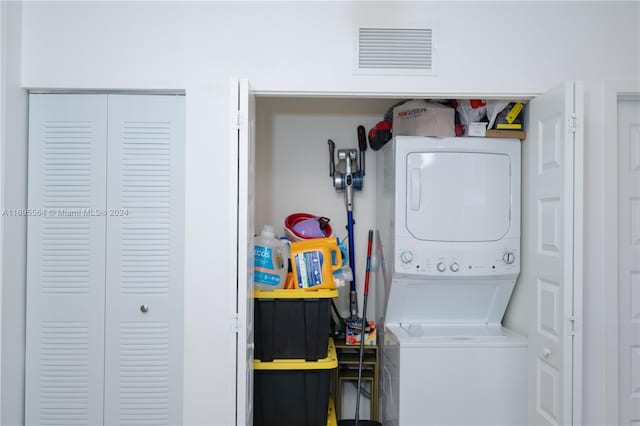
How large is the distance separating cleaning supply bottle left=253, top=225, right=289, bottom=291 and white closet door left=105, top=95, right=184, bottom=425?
40cm

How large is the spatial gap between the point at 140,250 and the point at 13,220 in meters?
0.58

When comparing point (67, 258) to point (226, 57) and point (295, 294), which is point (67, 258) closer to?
point (295, 294)

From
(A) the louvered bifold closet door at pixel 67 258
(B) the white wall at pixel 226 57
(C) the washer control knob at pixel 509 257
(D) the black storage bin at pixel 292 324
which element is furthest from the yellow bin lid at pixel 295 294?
(C) the washer control knob at pixel 509 257

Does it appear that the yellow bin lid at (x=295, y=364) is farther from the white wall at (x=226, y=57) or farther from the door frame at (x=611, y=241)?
the door frame at (x=611, y=241)

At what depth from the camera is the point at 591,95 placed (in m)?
2.14

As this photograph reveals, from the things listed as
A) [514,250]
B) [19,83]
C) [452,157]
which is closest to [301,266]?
[452,157]

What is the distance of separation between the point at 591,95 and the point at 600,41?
29 centimetres

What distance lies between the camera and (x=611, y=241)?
83.6 inches

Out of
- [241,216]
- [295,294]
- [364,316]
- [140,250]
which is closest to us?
[241,216]

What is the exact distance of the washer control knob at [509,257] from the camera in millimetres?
2459

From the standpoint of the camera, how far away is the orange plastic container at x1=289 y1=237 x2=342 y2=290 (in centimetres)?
235

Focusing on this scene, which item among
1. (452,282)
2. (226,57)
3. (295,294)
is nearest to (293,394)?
(295,294)

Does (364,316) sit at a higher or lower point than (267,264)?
lower

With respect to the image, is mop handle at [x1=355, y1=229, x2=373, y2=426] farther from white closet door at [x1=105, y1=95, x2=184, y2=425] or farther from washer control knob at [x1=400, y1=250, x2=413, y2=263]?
white closet door at [x1=105, y1=95, x2=184, y2=425]
